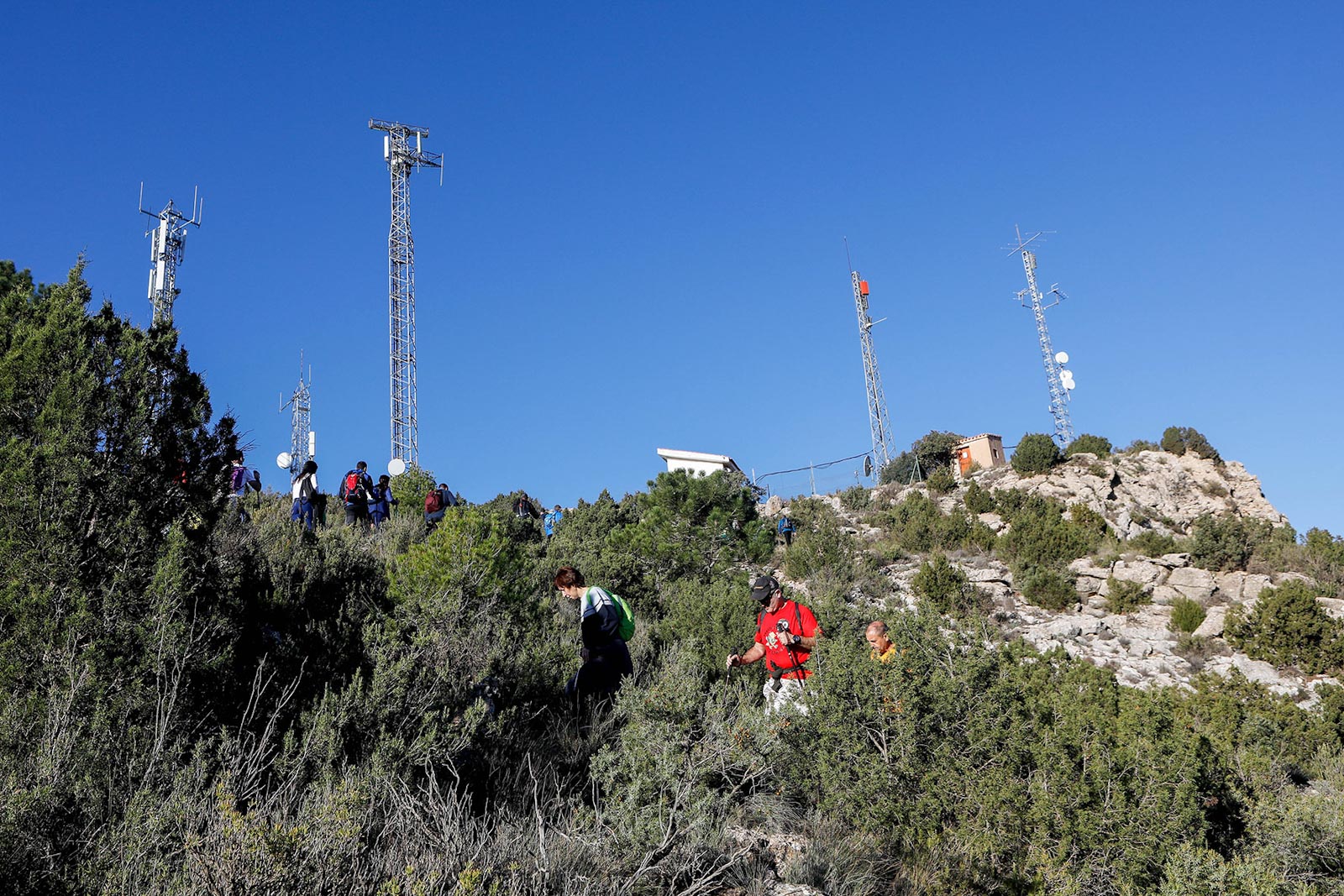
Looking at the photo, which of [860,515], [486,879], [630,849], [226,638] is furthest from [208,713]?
[860,515]

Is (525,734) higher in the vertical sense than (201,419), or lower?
lower

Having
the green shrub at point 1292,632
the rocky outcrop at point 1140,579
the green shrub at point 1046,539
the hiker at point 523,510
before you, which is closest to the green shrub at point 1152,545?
the rocky outcrop at point 1140,579

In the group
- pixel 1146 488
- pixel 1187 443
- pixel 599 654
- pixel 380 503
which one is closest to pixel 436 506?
pixel 380 503

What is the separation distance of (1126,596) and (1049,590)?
1.36 meters

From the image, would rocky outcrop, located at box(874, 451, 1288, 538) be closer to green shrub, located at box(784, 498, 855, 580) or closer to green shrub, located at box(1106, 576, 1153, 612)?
green shrub, located at box(1106, 576, 1153, 612)

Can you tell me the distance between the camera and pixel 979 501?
22.3m

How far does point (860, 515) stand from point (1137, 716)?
20.5m

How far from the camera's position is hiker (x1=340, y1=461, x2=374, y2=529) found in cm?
1256

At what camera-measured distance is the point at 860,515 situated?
24.8 m

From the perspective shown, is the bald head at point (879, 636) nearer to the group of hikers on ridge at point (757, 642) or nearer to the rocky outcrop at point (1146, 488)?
the group of hikers on ridge at point (757, 642)

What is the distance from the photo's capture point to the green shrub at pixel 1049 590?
52.5 ft

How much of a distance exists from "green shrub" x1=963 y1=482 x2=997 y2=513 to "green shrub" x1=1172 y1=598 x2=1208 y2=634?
7.78 metres

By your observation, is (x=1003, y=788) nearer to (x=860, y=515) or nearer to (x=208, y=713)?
(x=208, y=713)

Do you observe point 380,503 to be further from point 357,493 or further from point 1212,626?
point 1212,626
